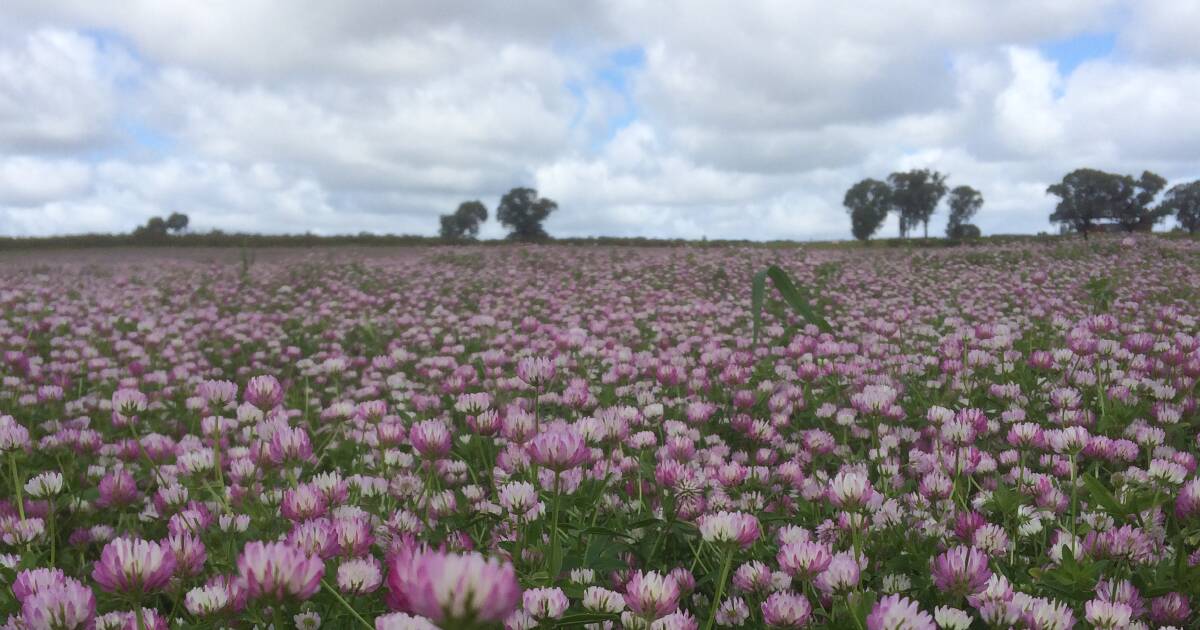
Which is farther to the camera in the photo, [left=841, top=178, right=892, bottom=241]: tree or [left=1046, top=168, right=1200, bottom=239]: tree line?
[left=841, top=178, right=892, bottom=241]: tree

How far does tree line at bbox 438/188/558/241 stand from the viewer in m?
75.6

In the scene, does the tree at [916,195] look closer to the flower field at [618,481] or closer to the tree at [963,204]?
the tree at [963,204]

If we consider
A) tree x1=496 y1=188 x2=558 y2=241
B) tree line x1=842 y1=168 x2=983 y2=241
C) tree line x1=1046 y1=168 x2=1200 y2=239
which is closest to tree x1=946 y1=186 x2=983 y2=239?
tree line x1=842 y1=168 x2=983 y2=241

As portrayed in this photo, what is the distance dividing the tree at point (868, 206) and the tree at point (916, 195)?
2.24 m

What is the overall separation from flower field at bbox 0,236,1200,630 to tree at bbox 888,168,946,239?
272ft

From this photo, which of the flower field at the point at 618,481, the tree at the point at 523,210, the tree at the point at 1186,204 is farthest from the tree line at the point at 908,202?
the flower field at the point at 618,481

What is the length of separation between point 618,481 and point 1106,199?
81.1 m

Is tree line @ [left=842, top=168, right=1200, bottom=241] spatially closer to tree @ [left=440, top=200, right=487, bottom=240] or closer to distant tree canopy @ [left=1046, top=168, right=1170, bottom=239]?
distant tree canopy @ [left=1046, top=168, right=1170, bottom=239]

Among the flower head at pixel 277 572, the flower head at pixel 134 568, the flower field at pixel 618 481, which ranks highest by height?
the flower head at pixel 277 572

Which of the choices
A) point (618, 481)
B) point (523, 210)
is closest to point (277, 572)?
point (618, 481)

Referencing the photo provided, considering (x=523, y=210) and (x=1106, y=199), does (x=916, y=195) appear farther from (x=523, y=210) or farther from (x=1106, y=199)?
(x=523, y=210)

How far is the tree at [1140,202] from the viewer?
66.7 meters

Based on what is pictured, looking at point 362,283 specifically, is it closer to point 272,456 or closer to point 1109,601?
point 272,456

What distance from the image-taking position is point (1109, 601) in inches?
65.9
